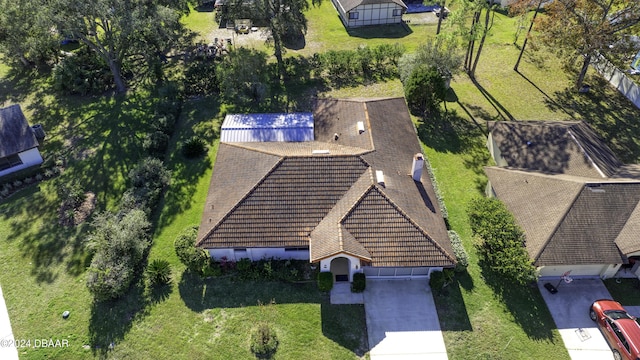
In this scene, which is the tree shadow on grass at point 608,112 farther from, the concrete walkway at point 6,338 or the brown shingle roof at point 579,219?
the concrete walkway at point 6,338

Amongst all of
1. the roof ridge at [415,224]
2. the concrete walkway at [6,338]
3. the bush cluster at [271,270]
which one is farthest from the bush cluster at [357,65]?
the concrete walkway at [6,338]

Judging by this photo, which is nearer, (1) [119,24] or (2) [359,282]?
(2) [359,282]

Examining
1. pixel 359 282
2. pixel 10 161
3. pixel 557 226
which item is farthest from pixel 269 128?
pixel 557 226

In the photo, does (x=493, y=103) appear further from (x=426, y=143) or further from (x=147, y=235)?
(x=147, y=235)

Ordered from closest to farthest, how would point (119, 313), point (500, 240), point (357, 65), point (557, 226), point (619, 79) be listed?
point (119, 313) < point (557, 226) < point (500, 240) < point (619, 79) < point (357, 65)

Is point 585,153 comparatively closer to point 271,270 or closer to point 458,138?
point 458,138
